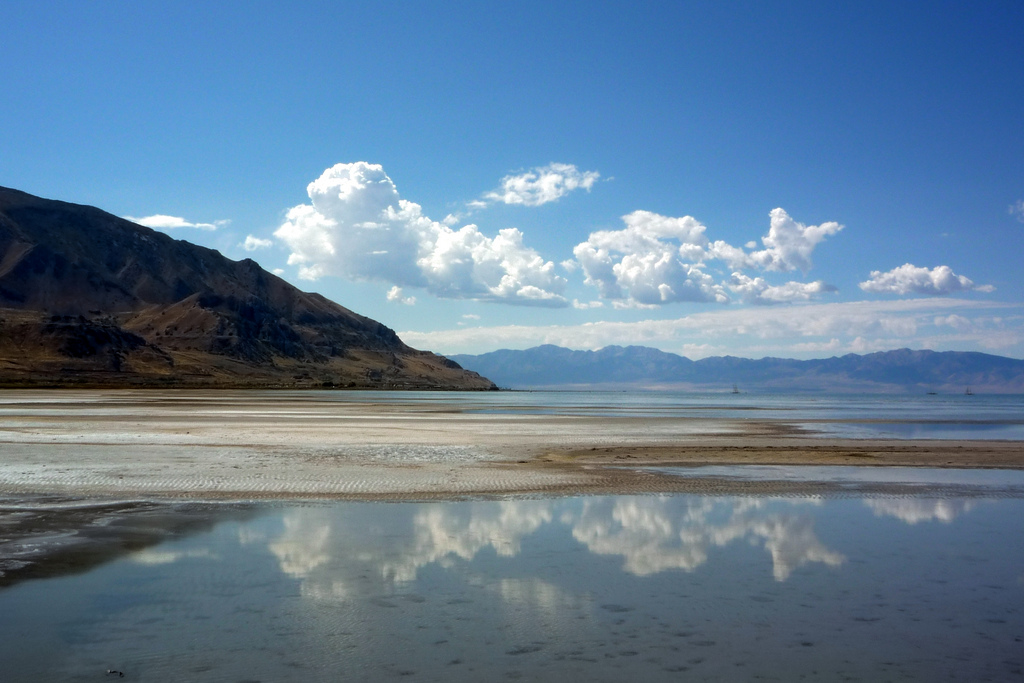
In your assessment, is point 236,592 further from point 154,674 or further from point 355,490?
point 355,490

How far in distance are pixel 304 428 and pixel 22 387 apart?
335ft

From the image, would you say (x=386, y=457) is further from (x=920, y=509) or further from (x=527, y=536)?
(x=920, y=509)

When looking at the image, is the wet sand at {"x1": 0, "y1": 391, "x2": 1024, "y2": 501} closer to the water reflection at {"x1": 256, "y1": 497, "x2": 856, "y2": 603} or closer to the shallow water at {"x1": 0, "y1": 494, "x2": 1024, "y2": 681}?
the water reflection at {"x1": 256, "y1": 497, "x2": 856, "y2": 603}

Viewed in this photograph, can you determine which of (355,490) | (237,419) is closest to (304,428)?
(237,419)

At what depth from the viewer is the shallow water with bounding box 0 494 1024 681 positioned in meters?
8.88

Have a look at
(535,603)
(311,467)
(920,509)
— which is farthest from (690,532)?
(311,467)

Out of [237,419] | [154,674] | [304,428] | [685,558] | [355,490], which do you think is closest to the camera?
[154,674]

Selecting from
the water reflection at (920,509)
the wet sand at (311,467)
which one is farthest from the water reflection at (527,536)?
the wet sand at (311,467)

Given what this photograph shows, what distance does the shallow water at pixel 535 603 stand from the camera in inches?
349

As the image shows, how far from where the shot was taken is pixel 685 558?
14.1m

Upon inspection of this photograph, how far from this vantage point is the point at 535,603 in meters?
11.2

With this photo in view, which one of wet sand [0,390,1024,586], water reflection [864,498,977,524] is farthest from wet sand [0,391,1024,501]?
water reflection [864,498,977,524]

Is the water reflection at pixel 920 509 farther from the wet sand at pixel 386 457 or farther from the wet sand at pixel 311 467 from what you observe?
the wet sand at pixel 386 457

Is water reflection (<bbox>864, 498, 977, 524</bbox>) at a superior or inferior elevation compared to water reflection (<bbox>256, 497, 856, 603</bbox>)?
inferior
